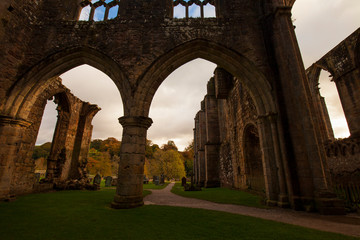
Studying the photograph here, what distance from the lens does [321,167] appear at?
443 cm

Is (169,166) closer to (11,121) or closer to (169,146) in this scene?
(169,146)

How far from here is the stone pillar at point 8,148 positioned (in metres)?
5.26

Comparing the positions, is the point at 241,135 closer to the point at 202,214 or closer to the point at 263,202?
the point at 263,202

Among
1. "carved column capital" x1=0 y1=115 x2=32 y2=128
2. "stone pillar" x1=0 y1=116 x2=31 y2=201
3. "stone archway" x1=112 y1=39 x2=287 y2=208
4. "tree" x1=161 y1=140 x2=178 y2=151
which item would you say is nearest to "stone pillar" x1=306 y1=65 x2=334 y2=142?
"stone archway" x1=112 y1=39 x2=287 y2=208

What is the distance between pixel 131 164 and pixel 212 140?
33.9 feet

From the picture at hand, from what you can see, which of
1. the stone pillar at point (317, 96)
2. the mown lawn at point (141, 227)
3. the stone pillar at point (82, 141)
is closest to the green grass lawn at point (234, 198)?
the mown lawn at point (141, 227)

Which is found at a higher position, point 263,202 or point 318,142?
point 318,142

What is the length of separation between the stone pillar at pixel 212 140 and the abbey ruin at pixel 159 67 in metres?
4.78

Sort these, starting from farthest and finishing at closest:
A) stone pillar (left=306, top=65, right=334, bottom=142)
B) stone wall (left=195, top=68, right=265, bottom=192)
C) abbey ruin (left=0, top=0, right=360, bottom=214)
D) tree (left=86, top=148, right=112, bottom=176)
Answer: tree (left=86, top=148, right=112, bottom=176) < stone pillar (left=306, top=65, right=334, bottom=142) < stone wall (left=195, top=68, right=265, bottom=192) < abbey ruin (left=0, top=0, right=360, bottom=214)

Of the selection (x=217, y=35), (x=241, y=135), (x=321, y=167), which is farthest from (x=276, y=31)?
(x=241, y=135)

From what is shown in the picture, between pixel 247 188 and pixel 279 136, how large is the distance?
4.72m

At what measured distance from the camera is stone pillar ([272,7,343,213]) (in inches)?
171

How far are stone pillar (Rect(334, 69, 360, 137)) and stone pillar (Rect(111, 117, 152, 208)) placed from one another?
45.7 ft

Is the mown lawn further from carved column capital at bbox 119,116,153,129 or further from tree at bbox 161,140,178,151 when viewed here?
tree at bbox 161,140,178,151
